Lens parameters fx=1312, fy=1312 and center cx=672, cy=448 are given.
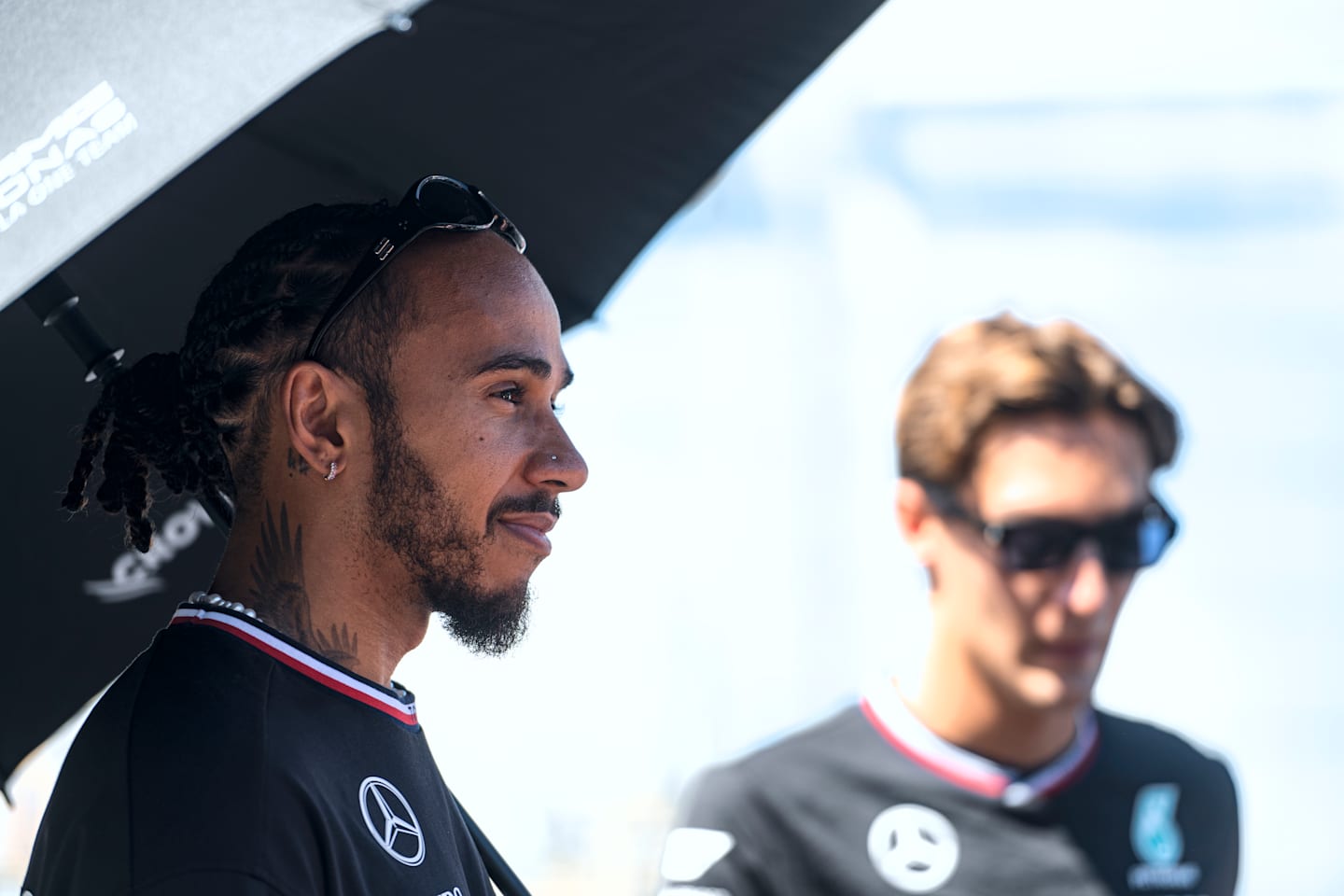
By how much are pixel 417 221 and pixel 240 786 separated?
0.83 meters

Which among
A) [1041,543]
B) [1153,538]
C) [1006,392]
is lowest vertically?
[1153,538]

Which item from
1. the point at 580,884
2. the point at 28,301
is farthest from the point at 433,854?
the point at 28,301

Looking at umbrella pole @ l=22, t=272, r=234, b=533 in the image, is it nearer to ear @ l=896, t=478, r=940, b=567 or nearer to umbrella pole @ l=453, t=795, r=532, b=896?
umbrella pole @ l=453, t=795, r=532, b=896

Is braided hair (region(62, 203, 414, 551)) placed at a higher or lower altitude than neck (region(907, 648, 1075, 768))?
higher

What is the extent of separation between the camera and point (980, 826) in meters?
1.79

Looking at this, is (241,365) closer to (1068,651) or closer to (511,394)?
(511,394)

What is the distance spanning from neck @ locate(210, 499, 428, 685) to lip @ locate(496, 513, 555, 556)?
0.16 metres

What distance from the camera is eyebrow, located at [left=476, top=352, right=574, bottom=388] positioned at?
1813 mm

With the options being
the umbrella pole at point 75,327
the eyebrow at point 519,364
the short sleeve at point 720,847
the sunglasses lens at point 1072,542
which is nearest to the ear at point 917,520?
the sunglasses lens at point 1072,542

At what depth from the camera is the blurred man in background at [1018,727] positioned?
1.75 meters

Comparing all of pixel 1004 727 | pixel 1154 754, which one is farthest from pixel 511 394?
pixel 1154 754

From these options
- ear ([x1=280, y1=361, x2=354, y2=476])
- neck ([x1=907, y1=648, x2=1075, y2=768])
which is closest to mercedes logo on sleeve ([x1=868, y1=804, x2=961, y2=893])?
neck ([x1=907, y1=648, x2=1075, y2=768])

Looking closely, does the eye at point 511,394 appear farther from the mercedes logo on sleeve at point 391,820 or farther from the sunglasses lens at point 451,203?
the mercedes logo on sleeve at point 391,820

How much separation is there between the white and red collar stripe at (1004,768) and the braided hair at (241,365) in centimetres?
88
